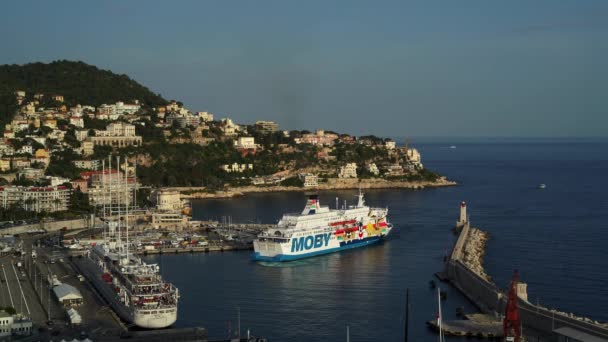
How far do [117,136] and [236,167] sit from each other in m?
7.42

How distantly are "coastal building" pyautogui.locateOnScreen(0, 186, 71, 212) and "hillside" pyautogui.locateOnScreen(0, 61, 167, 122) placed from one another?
66.4ft

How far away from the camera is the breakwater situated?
14.0m

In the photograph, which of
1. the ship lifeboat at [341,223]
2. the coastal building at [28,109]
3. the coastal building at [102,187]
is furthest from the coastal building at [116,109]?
the ship lifeboat at [341,223]

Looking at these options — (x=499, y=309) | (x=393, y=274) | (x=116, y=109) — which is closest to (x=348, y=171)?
(x=116, y=109)

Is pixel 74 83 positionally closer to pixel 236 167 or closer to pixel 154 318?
pixel 236 167

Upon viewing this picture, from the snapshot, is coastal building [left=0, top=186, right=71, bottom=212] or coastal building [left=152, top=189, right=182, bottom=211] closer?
coastal building [left=0, top=186, right=71, bottom=212]

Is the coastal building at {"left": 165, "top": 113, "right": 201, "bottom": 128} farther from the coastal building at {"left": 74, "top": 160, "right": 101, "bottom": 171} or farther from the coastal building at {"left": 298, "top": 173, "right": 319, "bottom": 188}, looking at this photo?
the coastal building at {"left": 74, "top": 160, "right": 101, "bottom": 171}

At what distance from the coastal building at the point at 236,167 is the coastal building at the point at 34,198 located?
16.4m

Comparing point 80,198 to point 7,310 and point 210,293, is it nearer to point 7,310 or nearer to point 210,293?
point 210,293

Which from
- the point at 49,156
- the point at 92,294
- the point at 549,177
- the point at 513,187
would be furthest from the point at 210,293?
the point at 549,177

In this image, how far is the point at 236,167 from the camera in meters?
50.8

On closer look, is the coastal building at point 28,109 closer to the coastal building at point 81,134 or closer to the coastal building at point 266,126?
→ the coastal building at point 81,134

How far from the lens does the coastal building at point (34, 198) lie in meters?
33.4

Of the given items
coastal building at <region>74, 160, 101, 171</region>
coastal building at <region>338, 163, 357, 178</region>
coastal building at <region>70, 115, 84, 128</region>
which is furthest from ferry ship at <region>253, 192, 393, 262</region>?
coastal building at <region>70, 115, 84, 128</region>
